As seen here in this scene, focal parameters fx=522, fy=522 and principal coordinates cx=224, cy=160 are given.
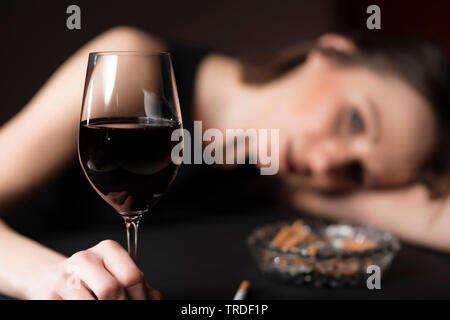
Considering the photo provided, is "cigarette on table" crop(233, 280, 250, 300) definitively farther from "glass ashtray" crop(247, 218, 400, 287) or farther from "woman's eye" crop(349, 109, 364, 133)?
"woman's eye" crop(349, 109, 364, 133)

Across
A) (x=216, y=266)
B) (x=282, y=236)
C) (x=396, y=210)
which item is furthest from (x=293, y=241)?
(x=396, y=210)

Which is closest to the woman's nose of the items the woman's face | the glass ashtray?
the woman's face

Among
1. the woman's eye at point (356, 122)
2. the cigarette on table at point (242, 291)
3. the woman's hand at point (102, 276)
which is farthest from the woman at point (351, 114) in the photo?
the woman's hand at point (102, 276)

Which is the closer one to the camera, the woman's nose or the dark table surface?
the dark table surface

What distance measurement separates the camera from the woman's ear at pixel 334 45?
109 cm

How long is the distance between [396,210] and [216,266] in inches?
20.9

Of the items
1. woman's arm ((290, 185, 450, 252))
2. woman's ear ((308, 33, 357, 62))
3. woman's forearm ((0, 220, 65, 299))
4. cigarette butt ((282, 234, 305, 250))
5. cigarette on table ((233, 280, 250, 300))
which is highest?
woman's ear ((308, 33, 357, 62))

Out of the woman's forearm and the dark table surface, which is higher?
the woman's forearm

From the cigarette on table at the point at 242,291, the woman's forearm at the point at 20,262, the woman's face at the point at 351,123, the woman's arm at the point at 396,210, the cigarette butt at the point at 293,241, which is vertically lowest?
the woman's arm at the point at 396,210

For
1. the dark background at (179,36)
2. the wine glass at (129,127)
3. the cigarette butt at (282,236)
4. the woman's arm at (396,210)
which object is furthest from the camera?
the woman's arm at (396,210)

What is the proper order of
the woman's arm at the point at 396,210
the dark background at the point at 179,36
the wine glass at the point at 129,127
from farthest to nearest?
the woman's arm at the point at 396,210
the dark background at the point at 179,36
the wine glass at the point at 129,127

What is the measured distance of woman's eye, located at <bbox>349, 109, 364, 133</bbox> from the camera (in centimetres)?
105

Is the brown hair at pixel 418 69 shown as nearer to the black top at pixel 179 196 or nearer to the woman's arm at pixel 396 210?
the woman's arm at pixel 396 210

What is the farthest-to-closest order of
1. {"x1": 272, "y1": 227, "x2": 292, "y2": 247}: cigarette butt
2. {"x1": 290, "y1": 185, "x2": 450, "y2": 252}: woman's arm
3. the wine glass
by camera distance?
{"x1": 290, "y1": 185, "x2": 450, "y2": 252}: woman's arm < {"x1": 272, "y1": 227, "x2": 292, "y2": 247}: cigarette butt < the wine glass
